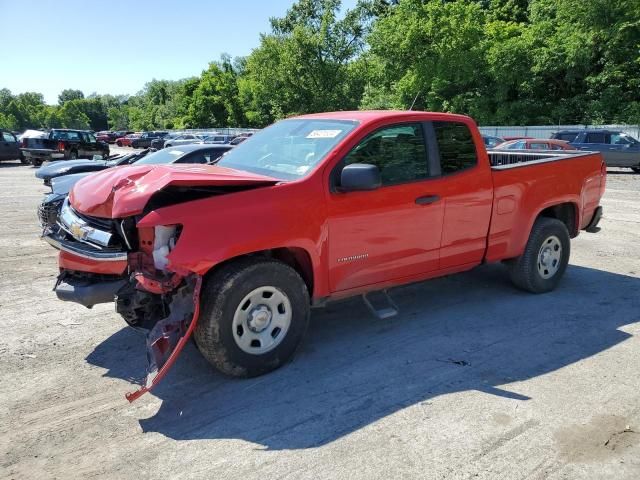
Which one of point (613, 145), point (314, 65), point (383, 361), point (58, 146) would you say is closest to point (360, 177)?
point (383, 361)

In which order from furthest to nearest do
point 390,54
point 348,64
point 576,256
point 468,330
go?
point 348,64, point 390,54, point 576,256, point 468,330

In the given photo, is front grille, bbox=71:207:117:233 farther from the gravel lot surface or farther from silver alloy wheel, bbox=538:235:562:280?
silver alloy wheel, bbox=538:235:562:280

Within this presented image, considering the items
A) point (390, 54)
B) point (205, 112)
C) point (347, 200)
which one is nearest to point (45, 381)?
point (347, 200)

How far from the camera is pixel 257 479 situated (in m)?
2.78

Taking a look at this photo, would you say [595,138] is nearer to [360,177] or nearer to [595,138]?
[595,138]

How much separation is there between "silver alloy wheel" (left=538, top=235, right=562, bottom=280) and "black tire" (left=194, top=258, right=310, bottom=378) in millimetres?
3145

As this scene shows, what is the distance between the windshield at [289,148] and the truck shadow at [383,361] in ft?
5.00

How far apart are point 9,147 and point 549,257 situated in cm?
2720

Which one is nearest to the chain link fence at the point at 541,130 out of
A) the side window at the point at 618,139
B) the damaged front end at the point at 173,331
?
the side window at the point at 618,139

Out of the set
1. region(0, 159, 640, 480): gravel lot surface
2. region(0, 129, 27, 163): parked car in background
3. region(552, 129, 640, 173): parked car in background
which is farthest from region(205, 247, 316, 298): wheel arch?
region(0, 129, 27, 163): parked car in background

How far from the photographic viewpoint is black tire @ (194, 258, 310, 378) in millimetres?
3588

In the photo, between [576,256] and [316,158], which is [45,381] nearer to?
[316,158]

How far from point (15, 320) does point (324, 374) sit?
3144 millimetres

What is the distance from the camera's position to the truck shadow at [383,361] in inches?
132
